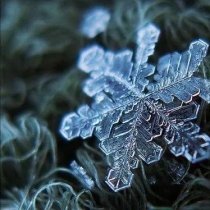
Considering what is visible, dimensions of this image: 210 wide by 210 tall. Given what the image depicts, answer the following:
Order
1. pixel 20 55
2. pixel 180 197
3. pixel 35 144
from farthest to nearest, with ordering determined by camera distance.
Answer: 1. pixel 20 55
2. pixel 35 144
3. pixel 180 197

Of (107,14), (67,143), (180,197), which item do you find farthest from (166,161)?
(107,14)

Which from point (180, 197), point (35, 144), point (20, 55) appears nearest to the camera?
point (180, 197)

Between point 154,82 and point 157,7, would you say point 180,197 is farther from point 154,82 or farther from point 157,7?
point 157,7

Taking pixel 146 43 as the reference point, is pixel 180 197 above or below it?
below

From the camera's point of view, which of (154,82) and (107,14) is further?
(107,14)
